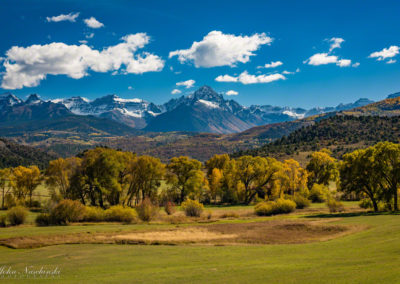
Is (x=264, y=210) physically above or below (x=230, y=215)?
above

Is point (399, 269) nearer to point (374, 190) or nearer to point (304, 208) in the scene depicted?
point (374, 190)

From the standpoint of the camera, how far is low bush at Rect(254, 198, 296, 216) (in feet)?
228

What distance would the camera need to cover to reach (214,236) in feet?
148

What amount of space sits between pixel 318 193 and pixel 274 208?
25.8m

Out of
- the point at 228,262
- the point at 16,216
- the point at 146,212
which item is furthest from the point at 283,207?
the point at 16,216

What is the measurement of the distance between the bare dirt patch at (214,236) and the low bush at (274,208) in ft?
61.0

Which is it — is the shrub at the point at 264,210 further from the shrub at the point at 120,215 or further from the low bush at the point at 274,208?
the shrub at the point at 120,215

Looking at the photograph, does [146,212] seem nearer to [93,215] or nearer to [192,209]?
[93,215]

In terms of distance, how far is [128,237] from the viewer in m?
45.4

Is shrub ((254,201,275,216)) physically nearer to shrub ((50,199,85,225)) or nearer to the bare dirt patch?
the bare dirt patch

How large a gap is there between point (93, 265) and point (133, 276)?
6889 millimetres

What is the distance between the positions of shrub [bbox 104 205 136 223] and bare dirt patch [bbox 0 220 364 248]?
13.4 m

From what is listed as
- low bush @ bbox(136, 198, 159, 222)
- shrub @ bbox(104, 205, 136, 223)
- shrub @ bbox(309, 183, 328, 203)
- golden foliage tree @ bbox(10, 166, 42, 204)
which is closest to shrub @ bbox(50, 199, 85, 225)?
shrub @ bbox(104, 205, 136, 223)

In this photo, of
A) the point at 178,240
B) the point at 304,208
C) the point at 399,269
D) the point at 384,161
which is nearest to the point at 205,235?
the point at 178,240
